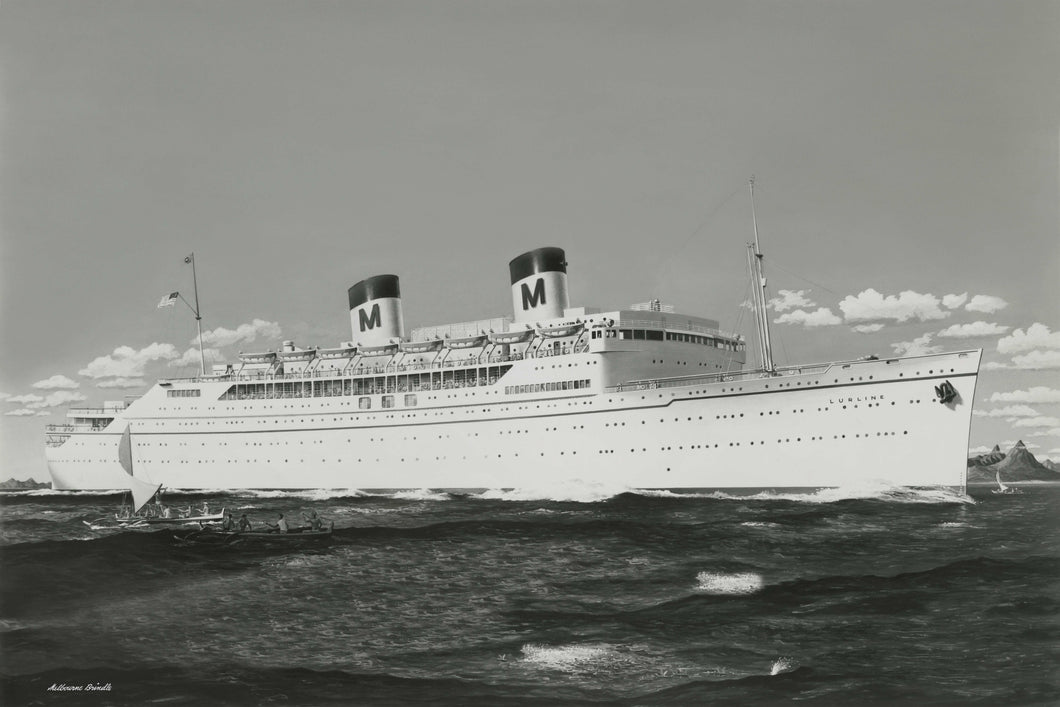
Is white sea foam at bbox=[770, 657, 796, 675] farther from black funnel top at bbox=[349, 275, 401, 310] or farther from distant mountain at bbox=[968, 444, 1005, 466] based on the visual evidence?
black funnel top at bbox=[349, 275, 401, 310]

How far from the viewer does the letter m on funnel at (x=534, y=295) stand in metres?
20.1

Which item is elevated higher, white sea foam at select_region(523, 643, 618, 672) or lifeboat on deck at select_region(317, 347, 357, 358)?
lifeboat on deck at select_region(317, 347, 357, 358)

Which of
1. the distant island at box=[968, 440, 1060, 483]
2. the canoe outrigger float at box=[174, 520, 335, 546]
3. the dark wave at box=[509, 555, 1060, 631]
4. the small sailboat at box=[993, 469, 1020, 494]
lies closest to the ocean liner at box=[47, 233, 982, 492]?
the small sailboat at box=[993, 469, 1020, 494]

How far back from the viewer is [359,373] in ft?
73.0

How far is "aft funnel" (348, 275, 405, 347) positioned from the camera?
898 inches

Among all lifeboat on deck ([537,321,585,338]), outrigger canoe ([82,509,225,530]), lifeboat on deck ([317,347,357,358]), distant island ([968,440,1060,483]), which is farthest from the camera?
lifeboat on deck ([317,347,357,358])

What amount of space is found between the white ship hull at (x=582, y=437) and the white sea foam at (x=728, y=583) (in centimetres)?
632

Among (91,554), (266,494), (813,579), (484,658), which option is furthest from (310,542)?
(266,494)

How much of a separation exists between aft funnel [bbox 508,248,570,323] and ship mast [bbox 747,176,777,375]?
579 cm

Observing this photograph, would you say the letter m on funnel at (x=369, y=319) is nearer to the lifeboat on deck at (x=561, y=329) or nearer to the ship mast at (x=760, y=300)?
the lifeboat on deck at (x=561, y=329)

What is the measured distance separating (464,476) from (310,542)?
746cm

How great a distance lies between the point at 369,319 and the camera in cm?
2294

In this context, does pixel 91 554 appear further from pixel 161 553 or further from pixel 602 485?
pixel 602 485
